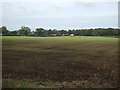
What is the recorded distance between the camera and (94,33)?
53.0 m

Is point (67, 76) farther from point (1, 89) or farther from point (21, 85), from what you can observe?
point (1, 89)

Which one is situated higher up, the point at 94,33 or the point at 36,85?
the point at 94,33

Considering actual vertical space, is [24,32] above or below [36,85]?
above

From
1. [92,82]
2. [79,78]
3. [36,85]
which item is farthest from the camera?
[79,78]

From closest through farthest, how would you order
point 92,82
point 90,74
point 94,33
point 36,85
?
1. point 36,85
2. point 92,82
3. point 90,74
4. point 94,33

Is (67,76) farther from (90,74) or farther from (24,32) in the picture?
(24,32)

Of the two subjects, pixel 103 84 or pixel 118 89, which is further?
pixel 103 84

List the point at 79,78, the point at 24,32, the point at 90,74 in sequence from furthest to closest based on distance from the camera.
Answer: the point at 24,32 → the point at 90,74 → the point at 79,78

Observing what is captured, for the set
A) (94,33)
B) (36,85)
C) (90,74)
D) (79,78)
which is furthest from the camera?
(94,33)

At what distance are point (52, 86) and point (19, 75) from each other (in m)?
1.95

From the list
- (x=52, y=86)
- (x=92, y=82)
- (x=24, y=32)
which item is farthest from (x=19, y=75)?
(x=24, y=32)

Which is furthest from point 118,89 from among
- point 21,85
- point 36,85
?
point 21,85

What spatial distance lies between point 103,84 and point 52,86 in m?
1.94

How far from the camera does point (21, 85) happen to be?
4469 mm
